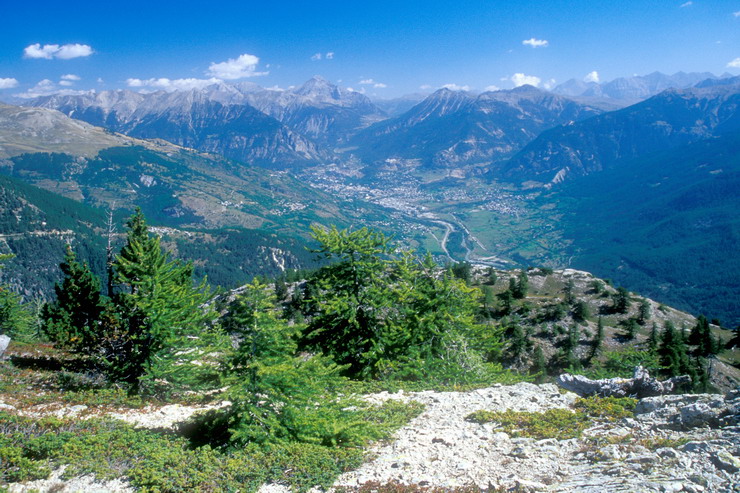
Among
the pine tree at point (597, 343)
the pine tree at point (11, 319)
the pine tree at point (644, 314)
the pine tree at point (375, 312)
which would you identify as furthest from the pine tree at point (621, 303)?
the pine tree at point (11, 319)

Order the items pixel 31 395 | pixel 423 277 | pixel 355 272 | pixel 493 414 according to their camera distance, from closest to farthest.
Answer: pixel 493 414
pixel 31 395
pixel 355 272
pixel 423 277

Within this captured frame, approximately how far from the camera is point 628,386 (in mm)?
20297

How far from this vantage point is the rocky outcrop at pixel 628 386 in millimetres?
19844

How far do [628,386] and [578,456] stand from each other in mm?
8823

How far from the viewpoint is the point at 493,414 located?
1833 centimetres

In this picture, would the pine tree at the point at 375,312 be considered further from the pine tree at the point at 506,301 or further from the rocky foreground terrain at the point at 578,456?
the pine tree at the point at 506,301

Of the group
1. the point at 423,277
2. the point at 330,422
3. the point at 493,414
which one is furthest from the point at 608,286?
the point at 330,422

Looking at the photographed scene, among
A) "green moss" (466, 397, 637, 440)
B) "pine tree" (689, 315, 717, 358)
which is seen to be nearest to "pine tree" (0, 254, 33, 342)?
"green moss" (466, 397, 637, 440)

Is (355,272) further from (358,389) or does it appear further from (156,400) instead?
(156,400)

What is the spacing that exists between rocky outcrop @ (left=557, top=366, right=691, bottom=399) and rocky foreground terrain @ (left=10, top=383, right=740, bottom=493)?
268 centimetres

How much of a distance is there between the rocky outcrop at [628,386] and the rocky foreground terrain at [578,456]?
2.68 meters

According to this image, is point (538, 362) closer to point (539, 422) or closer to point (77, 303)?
point (539, 422)

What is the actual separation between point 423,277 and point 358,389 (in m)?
9.54

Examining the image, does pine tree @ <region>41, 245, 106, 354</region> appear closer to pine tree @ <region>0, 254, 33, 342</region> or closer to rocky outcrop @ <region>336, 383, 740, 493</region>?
pine tree @ <region>0, 254, 33, 342</region>
